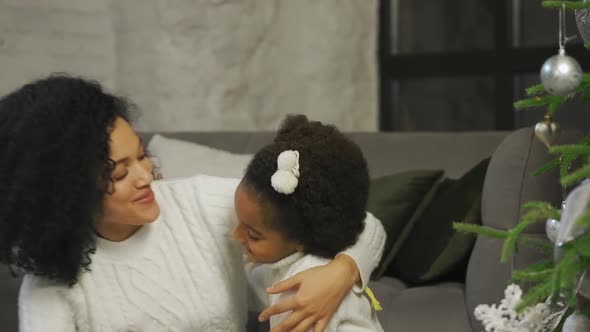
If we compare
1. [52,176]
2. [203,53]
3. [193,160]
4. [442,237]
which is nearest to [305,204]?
[52,176]

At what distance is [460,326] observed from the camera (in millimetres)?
1769

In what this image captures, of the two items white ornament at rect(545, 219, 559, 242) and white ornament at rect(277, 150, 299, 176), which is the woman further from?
white ornament at rect(545, 219, 559, 242)

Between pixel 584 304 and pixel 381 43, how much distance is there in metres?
2.36

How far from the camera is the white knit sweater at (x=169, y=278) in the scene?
58.5 inches

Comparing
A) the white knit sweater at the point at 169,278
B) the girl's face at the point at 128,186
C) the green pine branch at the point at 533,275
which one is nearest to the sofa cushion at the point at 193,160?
the white knit sweater at the point at 169,278

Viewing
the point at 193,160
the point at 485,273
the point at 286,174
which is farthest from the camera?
the point at 193,160

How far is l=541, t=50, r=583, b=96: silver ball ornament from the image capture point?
1.11 m

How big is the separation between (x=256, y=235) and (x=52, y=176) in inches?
13.6

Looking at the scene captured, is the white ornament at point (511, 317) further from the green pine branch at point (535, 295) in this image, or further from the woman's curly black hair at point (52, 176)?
the woman's curly black hair at point (52, 176)

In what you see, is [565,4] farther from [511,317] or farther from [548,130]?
[511,317]

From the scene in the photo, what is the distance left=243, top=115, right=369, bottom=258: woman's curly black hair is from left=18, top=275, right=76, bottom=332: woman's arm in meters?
0.38

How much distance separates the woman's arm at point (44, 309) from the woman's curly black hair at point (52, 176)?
0.03 meters

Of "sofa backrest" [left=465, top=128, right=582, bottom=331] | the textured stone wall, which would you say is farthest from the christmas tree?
the textured stone wall

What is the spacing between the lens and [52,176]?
1.42 m
